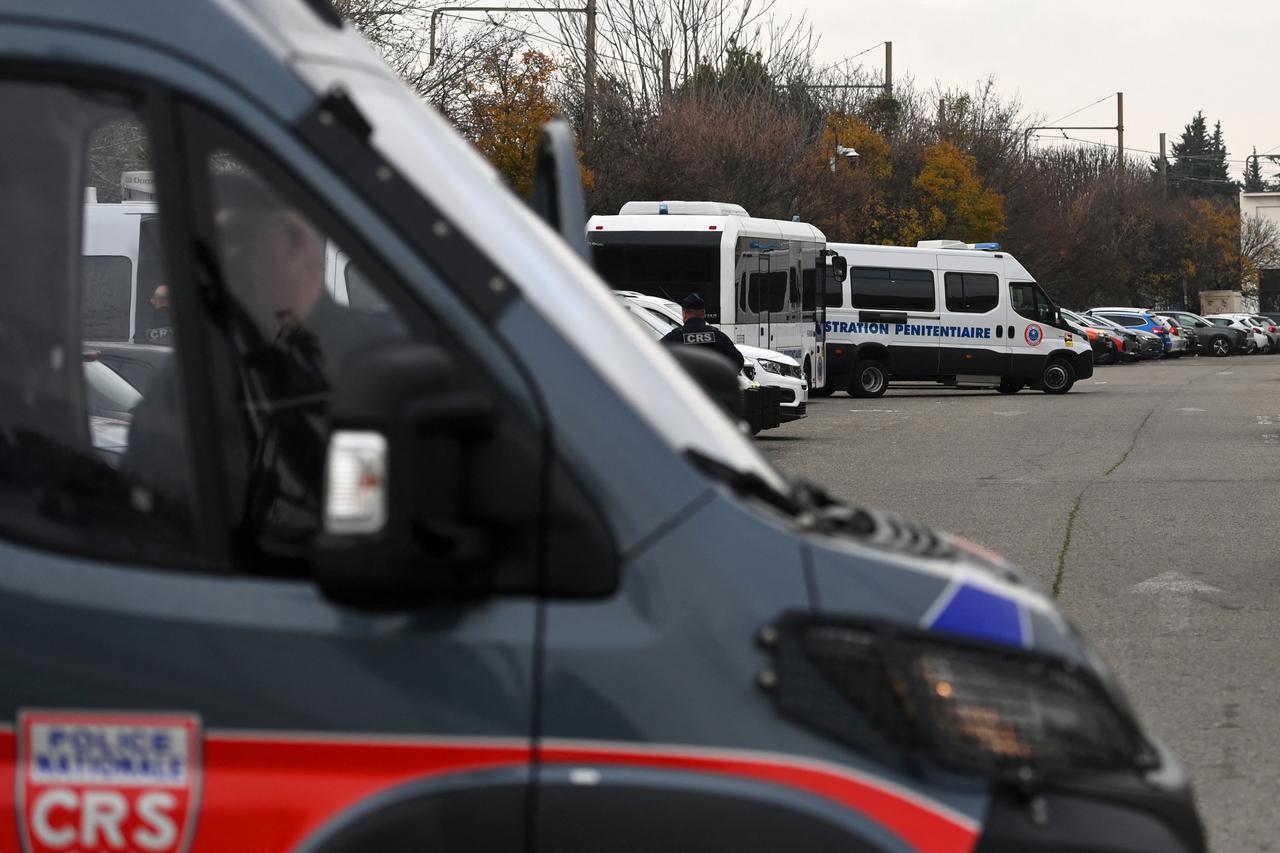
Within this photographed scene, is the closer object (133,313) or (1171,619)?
(133,313)

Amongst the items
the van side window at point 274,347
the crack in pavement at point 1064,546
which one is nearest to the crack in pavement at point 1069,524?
the crack in pavement at point 1064,546

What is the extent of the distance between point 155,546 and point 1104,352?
50.4m

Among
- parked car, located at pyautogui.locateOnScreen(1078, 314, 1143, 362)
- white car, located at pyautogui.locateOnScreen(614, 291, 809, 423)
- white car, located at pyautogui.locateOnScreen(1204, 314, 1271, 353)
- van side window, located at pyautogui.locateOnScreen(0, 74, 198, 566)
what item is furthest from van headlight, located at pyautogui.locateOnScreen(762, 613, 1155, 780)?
white car, located at pyautogui.locateOnScreen(1204, 314, 1271, 353)

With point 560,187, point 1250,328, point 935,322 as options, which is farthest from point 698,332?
point 1250,328

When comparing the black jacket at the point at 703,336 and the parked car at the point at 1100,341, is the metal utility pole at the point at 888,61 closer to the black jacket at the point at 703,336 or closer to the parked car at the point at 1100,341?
the parked car at the point at 1100,341

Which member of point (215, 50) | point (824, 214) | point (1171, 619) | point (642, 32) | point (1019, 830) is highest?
point (642, 32)

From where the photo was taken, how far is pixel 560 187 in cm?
328

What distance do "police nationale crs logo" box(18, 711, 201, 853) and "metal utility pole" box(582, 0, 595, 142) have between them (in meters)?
25.7

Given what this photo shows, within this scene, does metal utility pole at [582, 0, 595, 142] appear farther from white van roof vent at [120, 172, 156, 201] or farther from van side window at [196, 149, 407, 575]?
van side window at [196, 149, 407, 575]

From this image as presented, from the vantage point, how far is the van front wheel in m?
31.8

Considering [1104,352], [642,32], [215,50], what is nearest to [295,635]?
[215,50]

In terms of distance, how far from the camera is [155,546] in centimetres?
212

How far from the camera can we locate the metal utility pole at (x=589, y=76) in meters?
28.6

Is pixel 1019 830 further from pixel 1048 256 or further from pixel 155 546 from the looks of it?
pixel 1048 256
